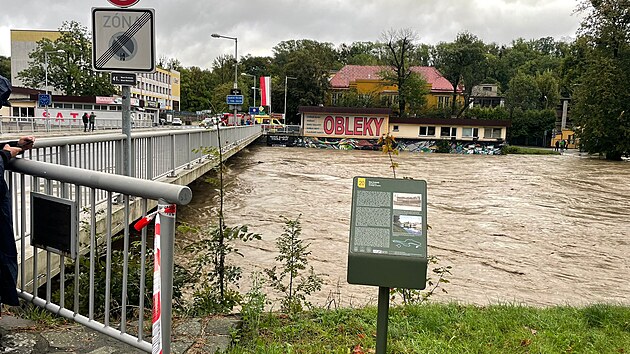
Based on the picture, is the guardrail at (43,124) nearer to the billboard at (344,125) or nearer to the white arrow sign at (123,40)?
the billboard at (344,125)

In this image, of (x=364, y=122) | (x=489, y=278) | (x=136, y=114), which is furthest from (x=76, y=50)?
(x=489, y=278)

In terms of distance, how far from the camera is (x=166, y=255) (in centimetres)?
251

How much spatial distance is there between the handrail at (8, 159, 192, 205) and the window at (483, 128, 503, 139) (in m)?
54.8

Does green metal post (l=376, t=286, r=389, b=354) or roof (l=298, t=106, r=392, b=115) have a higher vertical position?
roof (l=298, t=106, r=392, b=115)

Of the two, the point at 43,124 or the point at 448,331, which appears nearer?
the point at 448,331

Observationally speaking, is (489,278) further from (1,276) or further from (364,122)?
(364,122)

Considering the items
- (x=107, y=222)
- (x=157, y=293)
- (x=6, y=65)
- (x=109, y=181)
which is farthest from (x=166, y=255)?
(x=6, y=65)

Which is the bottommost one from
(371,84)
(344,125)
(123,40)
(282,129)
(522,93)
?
(282,129)

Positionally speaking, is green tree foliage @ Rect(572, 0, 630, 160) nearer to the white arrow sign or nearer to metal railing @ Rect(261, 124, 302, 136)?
metal railing @ Rect(261, 124, 302, 136)

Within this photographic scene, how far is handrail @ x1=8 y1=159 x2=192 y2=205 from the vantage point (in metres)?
2.46

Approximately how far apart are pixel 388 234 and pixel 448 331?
5.26 ft

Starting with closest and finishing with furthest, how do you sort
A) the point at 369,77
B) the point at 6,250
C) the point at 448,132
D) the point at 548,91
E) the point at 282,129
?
the point at 6,250
the point at 448,132
the point at 282,129
the point at 369,77
the point at 548,91

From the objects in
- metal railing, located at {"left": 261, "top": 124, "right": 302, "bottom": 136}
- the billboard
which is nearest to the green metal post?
the billboard

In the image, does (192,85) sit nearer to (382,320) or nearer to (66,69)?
(66,69)
